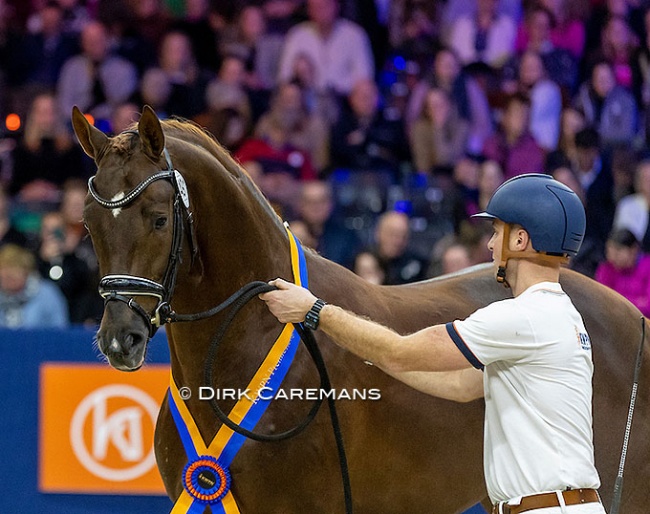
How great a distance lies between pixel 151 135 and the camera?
3773 millimetres

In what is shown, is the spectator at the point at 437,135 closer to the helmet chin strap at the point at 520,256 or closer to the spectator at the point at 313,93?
the spectator at the point at 313,93

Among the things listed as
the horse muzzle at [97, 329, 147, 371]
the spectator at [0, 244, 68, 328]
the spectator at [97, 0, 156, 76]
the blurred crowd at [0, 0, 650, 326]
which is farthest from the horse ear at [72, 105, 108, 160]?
the spectator at [97, 0, 156, 76]

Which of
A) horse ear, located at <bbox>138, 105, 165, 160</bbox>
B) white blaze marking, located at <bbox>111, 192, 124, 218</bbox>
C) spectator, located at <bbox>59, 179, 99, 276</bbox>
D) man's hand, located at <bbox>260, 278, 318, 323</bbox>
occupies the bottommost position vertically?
spectator, located at <bbox>59, 179, 99, 276</bbox>

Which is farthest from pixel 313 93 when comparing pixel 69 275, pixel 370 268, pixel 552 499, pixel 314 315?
pixel 552 499

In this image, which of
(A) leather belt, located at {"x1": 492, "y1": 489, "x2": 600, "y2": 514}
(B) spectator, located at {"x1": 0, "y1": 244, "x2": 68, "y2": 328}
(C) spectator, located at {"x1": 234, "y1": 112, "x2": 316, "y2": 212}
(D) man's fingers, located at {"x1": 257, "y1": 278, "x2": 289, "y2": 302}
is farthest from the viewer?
(C) spectator, located at {"x1": 234, "y1": 112, "x2": 316, "y2": 212}

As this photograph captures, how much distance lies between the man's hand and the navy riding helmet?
688 millimetres

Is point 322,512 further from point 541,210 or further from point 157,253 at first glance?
point 541,210

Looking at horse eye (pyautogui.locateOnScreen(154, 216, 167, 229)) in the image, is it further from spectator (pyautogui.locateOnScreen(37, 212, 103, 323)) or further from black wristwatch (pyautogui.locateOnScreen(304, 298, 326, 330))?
spectator (pyautogui.locateOnScreen(37, 212, 103, 323))

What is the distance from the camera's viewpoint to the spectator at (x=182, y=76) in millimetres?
10141

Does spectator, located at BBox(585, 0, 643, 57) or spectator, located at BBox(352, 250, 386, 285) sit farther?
spectator, located at BBox(585, 0, 643, 57)

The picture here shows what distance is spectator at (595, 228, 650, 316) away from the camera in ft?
25.3

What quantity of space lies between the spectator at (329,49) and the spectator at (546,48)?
1.50 meters

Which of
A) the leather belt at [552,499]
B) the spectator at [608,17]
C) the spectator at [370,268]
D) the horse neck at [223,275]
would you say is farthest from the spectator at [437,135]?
the leather belt at [552,499]

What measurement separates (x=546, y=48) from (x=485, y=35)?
2.06ft
